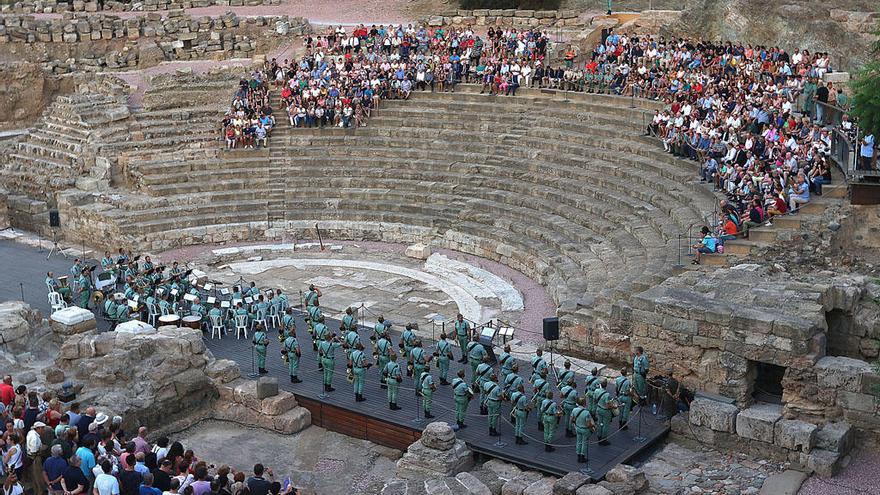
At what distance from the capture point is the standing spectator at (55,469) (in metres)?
17.6

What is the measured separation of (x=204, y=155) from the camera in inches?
1507

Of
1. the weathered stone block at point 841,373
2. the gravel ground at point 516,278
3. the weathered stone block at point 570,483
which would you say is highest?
the weathered stone block at point 841,373

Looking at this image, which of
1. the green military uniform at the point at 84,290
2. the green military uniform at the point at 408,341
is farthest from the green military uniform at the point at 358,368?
the green military uniform at the point at 84,290

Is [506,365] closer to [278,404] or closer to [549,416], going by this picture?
[549,416]

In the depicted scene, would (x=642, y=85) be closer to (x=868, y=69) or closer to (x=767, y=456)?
(x=868, y=69)

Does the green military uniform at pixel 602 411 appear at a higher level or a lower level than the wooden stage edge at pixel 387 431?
higher

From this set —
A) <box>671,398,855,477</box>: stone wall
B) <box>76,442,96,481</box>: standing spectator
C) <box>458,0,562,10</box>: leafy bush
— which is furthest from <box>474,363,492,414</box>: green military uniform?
<box>458,0,562,10</box>: leafy bush

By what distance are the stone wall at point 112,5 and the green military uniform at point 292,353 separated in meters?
29.9

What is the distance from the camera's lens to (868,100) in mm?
24547

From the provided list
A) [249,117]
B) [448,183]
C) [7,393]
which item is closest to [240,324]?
[7,393]

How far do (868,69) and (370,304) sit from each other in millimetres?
13070

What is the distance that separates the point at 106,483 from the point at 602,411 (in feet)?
28.0

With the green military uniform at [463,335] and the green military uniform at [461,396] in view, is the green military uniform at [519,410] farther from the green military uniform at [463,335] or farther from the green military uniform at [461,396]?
the green military uniform at [463,335]

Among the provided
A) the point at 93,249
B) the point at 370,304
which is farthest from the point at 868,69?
the point at 93,249
